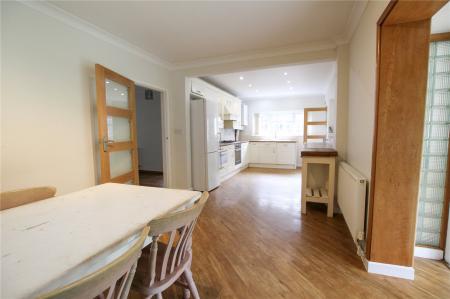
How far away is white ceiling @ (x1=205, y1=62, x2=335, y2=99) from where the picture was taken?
3764 mm

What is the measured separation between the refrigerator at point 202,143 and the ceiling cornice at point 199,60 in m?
0.75

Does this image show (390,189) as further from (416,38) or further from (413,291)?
(416,38)

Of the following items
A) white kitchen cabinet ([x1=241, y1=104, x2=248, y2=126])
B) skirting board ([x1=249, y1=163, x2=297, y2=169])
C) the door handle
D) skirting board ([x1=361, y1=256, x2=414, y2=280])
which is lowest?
skirting board ([x1=361, y1=256, x2=414, y2=280])

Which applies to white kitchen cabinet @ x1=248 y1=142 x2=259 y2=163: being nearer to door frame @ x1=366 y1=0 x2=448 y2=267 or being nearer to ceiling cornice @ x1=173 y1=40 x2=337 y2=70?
ceiling cornice @ x1=173 y1=40 x2=337 y2=70

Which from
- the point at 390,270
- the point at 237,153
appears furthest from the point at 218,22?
the point at 237,153

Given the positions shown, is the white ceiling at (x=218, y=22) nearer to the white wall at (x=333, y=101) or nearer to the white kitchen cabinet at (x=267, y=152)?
the white wall at (x=333, y=101)

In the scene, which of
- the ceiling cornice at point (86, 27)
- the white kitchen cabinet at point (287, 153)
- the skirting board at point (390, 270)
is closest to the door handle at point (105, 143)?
the ceiling cornice at point (86, 27)

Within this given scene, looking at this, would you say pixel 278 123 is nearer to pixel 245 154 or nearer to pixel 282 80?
pixel 245 154

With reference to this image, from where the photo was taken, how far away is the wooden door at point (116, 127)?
2225mm

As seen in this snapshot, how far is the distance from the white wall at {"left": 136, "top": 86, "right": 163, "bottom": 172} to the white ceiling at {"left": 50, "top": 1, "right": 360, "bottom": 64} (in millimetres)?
2931

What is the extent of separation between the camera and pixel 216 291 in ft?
4.73

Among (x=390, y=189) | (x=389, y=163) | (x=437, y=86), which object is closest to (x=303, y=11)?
(x=437, y=86)

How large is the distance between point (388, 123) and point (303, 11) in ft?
4.70

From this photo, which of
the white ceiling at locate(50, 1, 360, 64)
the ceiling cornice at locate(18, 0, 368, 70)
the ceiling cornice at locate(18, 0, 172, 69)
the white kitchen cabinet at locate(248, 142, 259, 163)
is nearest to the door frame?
the ceiling cornice at locate(18, 0, 368, 70)
